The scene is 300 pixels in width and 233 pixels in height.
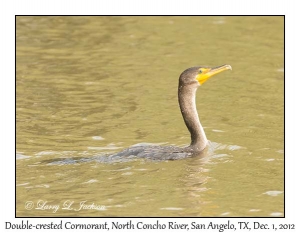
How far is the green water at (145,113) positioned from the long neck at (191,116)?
0.34m

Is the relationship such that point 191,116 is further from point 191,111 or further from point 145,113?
point 145,113

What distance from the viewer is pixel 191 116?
14.8 metres

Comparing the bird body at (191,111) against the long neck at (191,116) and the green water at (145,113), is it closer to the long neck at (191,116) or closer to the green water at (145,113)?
the long neck at (191,116)

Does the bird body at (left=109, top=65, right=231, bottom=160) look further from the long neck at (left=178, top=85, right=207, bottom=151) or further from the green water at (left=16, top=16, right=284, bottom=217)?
the green water at (left=16, top=16, right=284, bottom=217)

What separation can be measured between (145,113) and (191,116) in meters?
2.17

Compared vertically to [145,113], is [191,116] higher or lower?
lower

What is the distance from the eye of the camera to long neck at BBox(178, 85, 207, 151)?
48.0ft

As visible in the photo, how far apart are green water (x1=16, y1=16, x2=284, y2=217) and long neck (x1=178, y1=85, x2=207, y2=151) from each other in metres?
0.34

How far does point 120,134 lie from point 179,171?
228 cm

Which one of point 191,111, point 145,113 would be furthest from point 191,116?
point 145,113

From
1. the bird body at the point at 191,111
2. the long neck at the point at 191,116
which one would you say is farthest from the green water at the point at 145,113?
the long neck at the point at 191,116

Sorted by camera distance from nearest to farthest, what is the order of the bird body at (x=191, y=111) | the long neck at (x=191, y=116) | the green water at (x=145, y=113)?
the green water at (x=145, y=113) → the bird body at (x=191, y=111) → the long neck at (x=191, y=116)

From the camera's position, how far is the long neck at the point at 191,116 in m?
14.6

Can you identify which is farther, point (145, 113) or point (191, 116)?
point (145, 113)
